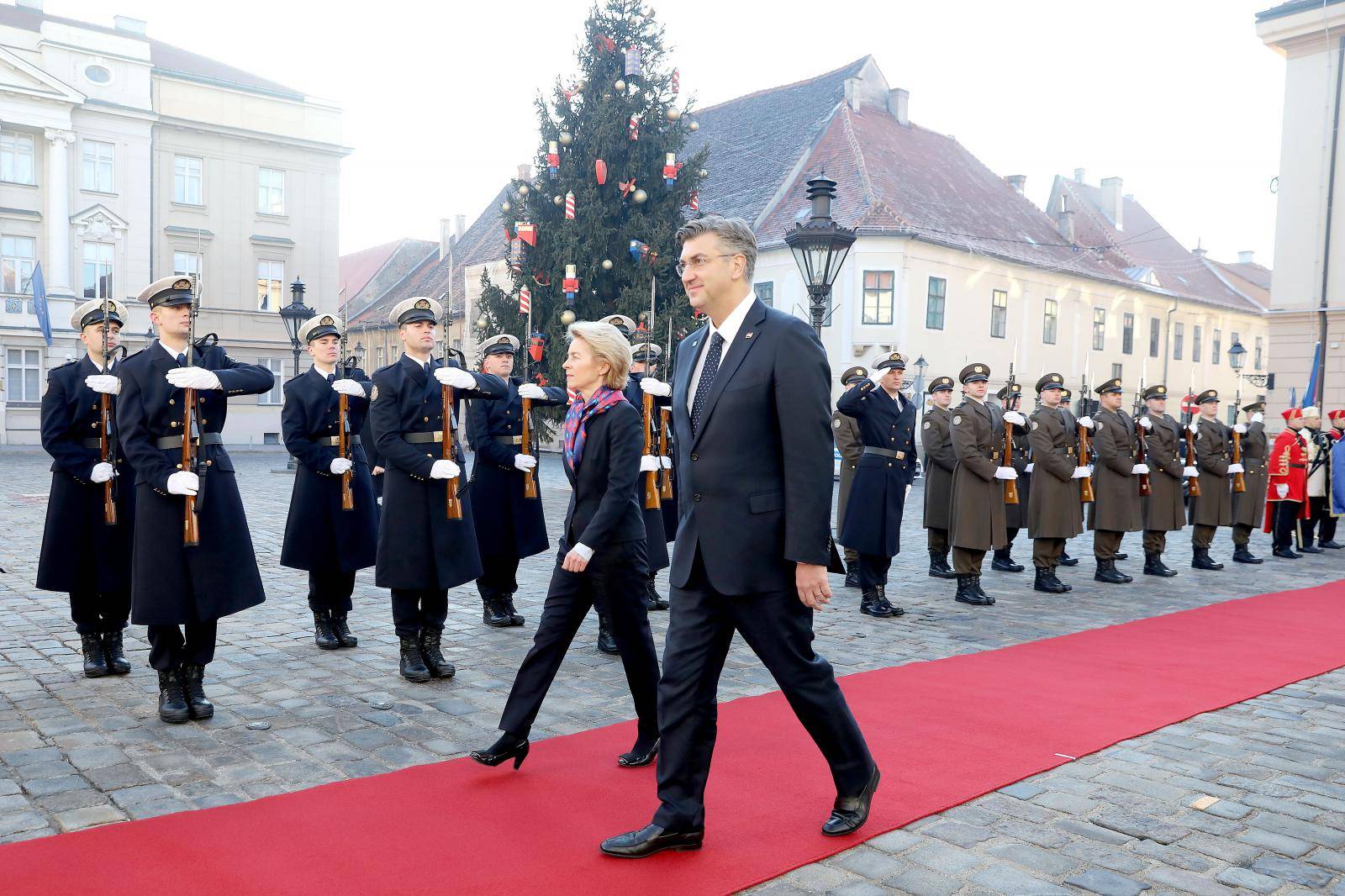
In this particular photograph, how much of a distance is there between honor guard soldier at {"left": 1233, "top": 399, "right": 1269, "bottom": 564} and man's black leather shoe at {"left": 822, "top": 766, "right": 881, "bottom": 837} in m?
10.7

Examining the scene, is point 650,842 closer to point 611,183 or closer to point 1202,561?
point 1202,561

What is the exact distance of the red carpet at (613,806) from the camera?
3.48 m

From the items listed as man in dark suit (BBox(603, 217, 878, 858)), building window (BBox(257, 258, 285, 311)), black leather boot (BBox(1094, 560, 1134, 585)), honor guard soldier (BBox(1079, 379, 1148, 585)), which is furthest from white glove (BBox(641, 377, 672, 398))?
building window (BBox(257, 258, 285, 311))

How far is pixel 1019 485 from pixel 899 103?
2824 cm

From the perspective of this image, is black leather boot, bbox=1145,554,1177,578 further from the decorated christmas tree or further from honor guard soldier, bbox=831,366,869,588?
the decorated christmas tree

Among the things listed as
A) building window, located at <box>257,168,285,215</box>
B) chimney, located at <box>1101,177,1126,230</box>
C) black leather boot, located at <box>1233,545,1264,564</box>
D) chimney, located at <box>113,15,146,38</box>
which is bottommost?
black leather boot, located at <box>1233,545,1264,564</box>

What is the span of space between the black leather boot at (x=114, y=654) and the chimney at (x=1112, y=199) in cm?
5104

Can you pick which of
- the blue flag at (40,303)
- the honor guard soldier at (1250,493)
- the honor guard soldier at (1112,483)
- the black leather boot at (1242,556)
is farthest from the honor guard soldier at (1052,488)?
the blue flag at (40,303)

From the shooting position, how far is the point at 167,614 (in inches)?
200

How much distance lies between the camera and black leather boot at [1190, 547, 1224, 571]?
1204 centimetres

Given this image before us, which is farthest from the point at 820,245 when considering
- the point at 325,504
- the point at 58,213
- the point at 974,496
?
the point at 58,213

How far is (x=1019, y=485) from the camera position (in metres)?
11.9

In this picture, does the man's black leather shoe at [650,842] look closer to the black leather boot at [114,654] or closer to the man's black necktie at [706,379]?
the man's black necktie at [706,379]

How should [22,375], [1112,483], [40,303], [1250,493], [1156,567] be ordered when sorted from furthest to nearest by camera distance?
1. [22,375]
2. [40,303]
3. [1250,493]
4. [1156,567]
5. [1112,483]
